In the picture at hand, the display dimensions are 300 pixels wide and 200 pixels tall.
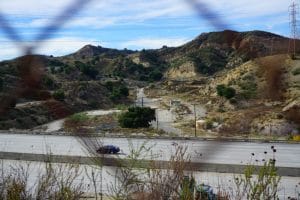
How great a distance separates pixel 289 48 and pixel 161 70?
9398 cm

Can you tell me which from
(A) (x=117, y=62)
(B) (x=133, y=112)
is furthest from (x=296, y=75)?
(A) (x=117, y=62)

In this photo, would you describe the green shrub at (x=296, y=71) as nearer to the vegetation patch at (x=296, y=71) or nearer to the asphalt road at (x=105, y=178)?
the vegetation patch at (x=296, y=71)

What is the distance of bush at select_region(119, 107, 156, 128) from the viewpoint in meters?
31.2

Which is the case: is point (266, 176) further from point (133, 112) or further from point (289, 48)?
point (133, 112)

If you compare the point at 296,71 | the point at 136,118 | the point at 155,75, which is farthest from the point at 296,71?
the point at 155,75

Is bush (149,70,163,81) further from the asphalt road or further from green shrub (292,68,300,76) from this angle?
green shrub (292,68,300,76)

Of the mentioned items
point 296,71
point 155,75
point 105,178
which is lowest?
point 105,178

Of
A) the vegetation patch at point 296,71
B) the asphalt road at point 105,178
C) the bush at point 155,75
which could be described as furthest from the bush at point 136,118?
the bush at point 155,75

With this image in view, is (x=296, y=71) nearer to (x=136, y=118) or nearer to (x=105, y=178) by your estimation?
(x=105, y=178)

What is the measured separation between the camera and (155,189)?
3.86 meters

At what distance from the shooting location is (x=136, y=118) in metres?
33.8

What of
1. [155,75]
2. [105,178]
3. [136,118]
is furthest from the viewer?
[155,75]

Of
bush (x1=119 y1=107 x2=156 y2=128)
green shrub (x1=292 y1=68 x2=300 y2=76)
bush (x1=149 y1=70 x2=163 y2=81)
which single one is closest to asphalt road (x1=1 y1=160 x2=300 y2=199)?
green shrub (x1=292 y1=68 x2=300 y2=76)

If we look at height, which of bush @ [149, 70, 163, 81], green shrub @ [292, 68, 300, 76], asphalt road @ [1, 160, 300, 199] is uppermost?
bush @ [149, 70, 163, 81]
